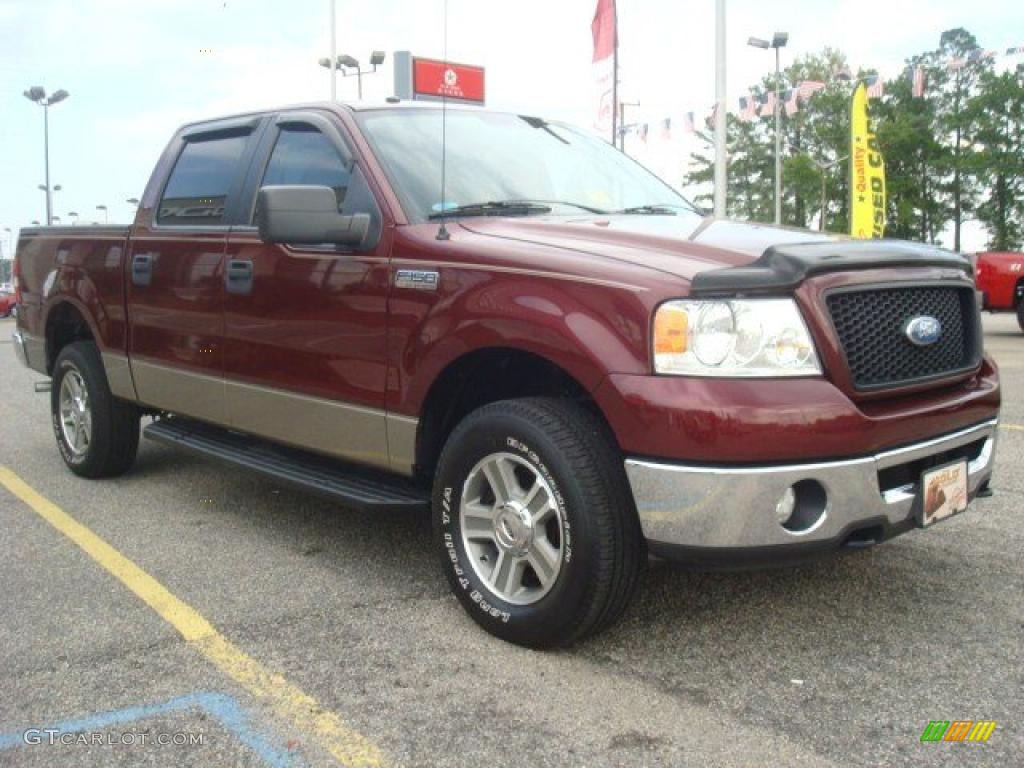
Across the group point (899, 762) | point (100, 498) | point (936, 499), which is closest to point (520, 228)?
point (936, 499)

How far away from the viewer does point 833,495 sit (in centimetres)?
292

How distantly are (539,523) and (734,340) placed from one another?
2.82 ft

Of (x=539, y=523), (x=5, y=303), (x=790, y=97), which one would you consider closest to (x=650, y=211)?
(x=539, y=523)

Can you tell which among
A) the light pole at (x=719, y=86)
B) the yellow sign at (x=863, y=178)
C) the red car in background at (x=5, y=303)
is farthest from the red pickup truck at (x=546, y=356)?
the red car in background at (x=5, y=303)

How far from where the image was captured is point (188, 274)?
4758mm

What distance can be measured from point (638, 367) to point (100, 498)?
11.9ft

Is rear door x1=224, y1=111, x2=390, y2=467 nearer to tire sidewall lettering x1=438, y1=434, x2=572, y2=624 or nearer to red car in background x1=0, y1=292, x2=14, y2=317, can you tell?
tire sidewall lettering x1=438, y1=434, x2=572, y2=624

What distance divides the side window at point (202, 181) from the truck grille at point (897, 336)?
9.38ft

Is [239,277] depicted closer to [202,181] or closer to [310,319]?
[310,319]

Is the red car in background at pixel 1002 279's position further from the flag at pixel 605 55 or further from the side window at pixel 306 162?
the side window at pixel 306 162

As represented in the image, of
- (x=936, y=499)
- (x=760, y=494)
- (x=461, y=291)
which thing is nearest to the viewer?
(x=760, y=494)

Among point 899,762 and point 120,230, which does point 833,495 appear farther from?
point 120,230

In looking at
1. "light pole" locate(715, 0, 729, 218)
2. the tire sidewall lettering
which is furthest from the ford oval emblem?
"light pole" locate(715, 0, 729, 218)

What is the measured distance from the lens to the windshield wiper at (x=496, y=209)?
384 centimetres
